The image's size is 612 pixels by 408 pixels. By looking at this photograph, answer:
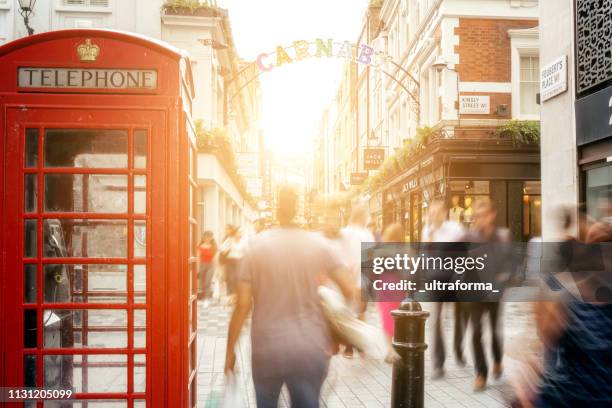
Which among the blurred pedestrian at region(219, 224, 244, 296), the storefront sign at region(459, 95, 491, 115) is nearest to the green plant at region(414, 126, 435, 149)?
the storefront sign at region(459, 95, 491, 115)

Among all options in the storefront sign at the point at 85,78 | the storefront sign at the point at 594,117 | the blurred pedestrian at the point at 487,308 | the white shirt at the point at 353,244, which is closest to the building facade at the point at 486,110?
the storefront sign at the point at 594,117

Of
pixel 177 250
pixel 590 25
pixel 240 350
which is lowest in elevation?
pixel 240 350

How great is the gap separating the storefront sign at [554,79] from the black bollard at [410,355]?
295 inches

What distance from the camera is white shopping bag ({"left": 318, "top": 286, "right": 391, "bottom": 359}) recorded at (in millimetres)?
3664

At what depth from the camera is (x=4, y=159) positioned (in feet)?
12.5

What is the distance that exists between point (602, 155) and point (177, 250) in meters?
8.25

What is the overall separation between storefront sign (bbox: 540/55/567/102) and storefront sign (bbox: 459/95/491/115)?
8741mm

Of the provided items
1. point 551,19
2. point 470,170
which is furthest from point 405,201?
point 551,19

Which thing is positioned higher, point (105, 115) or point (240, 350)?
point (105, 115)

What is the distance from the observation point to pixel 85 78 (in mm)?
3936

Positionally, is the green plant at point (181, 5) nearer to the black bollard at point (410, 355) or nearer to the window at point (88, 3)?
the window at point (88, 3)

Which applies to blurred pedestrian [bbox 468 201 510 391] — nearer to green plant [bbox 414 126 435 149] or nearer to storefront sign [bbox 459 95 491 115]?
storefront sign [bbox 459 95 491 115]

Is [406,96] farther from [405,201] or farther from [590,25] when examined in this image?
[590,25]

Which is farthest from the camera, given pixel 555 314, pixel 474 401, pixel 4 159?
pixel 474 401
